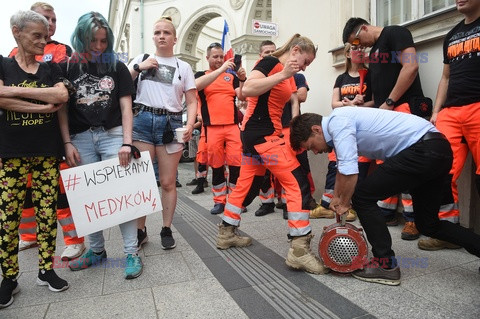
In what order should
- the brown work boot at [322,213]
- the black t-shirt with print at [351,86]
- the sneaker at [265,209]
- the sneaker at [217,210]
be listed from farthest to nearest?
1. the sneaker at [217,210]
2. the sneaker at [265,209]
3. the brown work boot at [322,213]
4. the black t-shirt with print at [351,86]

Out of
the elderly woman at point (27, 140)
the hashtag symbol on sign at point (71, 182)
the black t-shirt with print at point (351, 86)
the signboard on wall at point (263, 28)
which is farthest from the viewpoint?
the signboard on wall at point (263, 28)

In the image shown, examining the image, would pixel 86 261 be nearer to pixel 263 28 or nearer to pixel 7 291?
pixel 7 291

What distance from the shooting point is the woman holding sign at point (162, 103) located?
10.1ft

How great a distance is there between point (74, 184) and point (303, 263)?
178 cm

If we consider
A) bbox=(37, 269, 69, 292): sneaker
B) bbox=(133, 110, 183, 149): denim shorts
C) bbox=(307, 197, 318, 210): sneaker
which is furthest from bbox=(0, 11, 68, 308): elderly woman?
bbox=(307, 197, 318, 210): sneaker

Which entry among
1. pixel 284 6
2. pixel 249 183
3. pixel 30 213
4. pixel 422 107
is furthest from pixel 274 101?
pixel 284 6

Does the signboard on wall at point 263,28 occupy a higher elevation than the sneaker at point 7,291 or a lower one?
higher

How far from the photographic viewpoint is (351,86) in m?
4.20

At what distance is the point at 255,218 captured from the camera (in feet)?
14.6

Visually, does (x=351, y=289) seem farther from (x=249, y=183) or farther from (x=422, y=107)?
(x=422, y=107)

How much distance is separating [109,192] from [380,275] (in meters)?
2.05

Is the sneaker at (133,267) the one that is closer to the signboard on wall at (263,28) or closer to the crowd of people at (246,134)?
the crowd of people at (246,134)

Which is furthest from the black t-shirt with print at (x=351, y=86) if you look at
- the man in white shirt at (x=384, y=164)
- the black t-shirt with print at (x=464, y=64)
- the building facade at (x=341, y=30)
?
the man in white shirt at (x=384, y=164)

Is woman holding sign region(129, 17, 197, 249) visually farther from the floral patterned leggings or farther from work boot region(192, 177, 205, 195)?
work boot region(192, 177, 205, 195)
